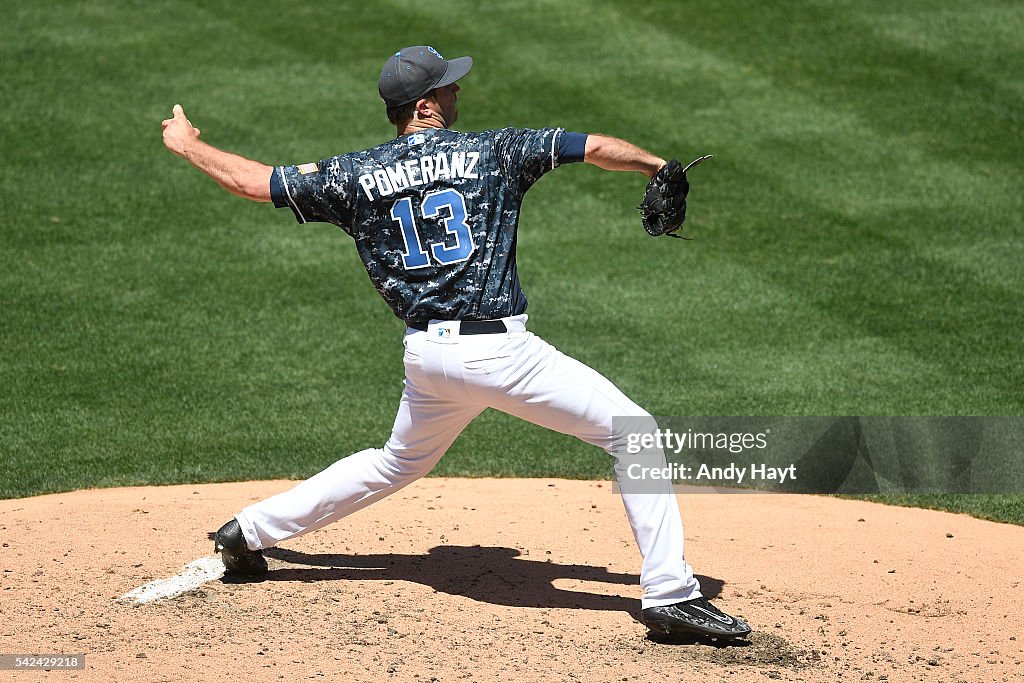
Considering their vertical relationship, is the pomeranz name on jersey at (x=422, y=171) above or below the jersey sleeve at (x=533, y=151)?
below

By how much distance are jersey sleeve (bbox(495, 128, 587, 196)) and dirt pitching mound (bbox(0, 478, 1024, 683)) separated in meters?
1.62

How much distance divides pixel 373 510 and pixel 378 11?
7.45m

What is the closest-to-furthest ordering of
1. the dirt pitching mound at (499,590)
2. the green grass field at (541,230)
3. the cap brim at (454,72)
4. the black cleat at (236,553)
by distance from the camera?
the dirt pitching mound at (499,590), the cap brim at (454,72), the black cleat at (236,553), the green grass field at (541,230)

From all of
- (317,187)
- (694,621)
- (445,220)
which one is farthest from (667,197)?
(694,621)

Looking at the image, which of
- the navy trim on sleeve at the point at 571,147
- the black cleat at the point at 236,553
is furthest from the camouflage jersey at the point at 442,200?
the black cleat at the point at 236,553

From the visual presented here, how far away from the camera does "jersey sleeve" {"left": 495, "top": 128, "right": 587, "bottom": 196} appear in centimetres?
455

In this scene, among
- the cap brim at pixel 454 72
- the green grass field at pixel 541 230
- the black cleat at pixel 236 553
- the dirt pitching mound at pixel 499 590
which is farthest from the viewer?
the green grass field at pixel 541 230

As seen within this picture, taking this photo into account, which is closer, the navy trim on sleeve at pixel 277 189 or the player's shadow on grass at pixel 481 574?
the navy trim on sleeve at pixel 277 189

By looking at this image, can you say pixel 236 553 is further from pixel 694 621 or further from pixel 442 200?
pixel 694 621

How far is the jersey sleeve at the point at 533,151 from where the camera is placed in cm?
455

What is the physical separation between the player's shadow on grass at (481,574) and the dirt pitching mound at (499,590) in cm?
1

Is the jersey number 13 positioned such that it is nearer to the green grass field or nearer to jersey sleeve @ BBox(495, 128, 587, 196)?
jersey sleeve @ BBox(495, 128, 587, 196)

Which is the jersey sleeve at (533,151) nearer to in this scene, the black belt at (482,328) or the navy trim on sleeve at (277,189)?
the black belt at (482,328)

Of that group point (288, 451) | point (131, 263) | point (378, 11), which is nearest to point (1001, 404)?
point (288, 451)
